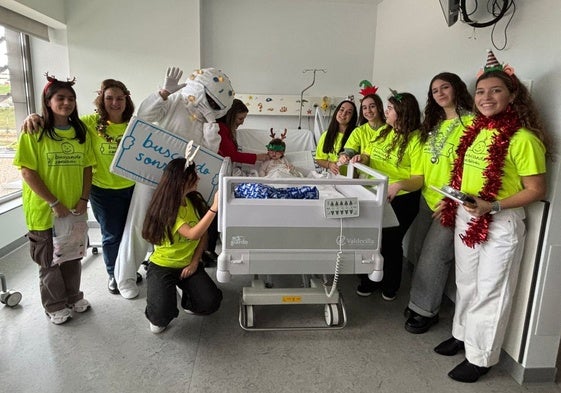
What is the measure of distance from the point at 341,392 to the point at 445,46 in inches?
95.3

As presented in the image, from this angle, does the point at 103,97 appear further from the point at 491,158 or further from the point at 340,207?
the point at 491,158

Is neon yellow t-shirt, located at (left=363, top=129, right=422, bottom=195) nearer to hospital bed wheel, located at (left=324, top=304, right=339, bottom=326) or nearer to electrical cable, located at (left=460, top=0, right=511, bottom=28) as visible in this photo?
electrical cable, located at (left=460, top=0, right=511, bottom=28)

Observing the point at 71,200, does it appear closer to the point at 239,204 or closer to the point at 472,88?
the point at 239,204

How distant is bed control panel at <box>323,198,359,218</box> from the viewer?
1.80 meters

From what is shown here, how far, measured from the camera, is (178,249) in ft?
7.57

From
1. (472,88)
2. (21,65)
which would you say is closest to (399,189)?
(472,88)

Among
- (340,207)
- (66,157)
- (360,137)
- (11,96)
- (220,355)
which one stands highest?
(11,96)

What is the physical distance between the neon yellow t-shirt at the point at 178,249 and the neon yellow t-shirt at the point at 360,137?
4.18 ft

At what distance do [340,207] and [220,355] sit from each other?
1044 millimetres

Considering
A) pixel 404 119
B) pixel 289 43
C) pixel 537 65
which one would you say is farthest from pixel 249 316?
pixel 289 43

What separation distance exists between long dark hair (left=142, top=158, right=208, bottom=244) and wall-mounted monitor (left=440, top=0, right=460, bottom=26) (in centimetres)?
187

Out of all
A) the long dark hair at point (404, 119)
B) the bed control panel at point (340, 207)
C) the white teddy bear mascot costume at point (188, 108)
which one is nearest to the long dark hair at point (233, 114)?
the white teddy bear mascot costume at point (188, 108)

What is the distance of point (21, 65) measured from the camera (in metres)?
3.88

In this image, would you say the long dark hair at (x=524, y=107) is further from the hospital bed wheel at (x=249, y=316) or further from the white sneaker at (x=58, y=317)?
the white sneaker at (x=58, y=317)
